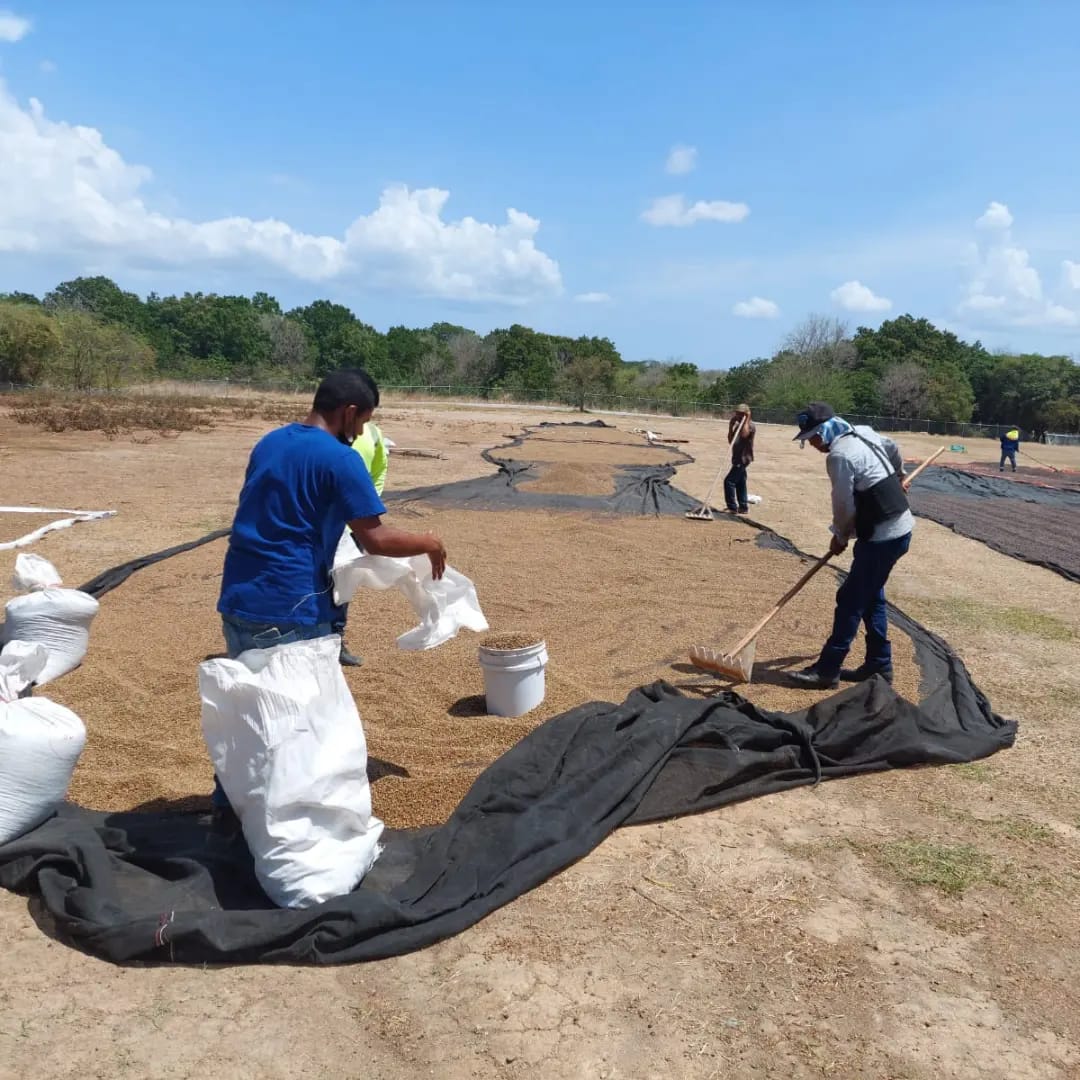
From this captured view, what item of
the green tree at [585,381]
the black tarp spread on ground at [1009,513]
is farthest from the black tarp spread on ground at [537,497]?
the green tree at [585,381]

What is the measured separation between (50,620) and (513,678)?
2.40 m

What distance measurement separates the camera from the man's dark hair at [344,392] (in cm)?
295

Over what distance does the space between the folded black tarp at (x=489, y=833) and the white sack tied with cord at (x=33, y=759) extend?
0.07m

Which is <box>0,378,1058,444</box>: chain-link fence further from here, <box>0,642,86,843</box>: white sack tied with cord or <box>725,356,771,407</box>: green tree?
<box>0,642,86,843</box>: white sack tied with cord

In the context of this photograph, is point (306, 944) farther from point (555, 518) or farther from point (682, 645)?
point (555, 518)

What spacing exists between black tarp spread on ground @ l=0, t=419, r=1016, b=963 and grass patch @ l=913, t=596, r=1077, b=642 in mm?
1969

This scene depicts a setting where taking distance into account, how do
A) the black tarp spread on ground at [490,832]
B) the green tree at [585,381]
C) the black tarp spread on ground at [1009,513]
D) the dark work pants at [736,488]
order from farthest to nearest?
the green tree at [585,381], the dark work pants at [736,488], the black tarp spread on ground at [1009,513], the black tarp spread on ground at [490,832]

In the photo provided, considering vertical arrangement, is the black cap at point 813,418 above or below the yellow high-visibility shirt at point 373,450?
above

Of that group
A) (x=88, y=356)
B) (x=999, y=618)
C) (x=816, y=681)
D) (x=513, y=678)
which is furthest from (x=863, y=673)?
(x=88, y=356)

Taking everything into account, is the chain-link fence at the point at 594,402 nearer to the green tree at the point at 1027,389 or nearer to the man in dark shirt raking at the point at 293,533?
the green tree at the point at 1027,389

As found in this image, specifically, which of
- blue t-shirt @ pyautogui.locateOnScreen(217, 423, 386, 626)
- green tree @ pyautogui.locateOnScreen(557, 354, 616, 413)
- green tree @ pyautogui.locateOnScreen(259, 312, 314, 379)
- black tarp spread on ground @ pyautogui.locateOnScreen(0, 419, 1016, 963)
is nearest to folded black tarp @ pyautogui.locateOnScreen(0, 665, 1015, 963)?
black tarp spread on ground @ pyautogui.locateOnScreen(0, 419, 1016, 963)

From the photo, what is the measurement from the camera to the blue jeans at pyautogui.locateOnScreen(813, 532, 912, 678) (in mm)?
4664

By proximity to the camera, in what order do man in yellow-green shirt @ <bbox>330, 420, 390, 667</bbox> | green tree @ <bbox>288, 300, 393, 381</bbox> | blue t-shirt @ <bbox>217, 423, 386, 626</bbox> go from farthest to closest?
green tree @ <bbox>288, 300, 393, 381</bbox>
man in yellow-green shirt @ <bbox>330, 420, 390, 667</bbox>
blue t-shirt @ <bbox>217, 423, 386, 626</bbox>

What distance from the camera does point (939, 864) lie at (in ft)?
10.2
